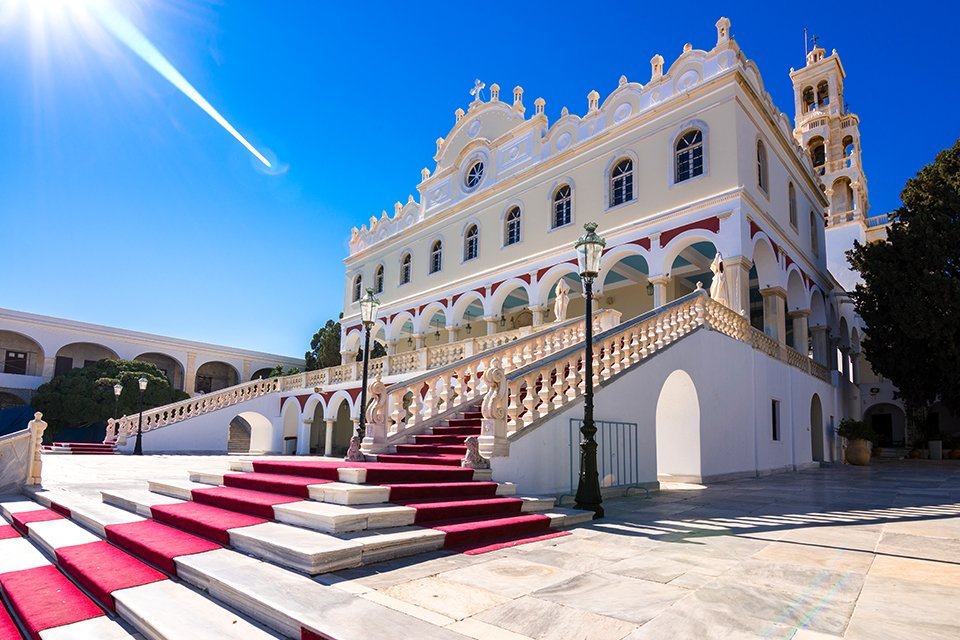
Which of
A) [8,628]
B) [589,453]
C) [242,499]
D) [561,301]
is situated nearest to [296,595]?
[8,628]

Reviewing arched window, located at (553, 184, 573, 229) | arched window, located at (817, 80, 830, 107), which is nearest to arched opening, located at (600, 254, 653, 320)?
arched window, located at (553, 184, 573, 229)

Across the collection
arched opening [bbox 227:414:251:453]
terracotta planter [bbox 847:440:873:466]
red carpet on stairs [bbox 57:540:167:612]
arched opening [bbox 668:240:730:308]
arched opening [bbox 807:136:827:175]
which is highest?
arched opening [bbox 807:136:827:175]

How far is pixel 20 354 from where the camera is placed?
35969mm

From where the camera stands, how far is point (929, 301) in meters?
20.0

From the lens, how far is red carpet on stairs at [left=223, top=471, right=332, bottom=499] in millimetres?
5902

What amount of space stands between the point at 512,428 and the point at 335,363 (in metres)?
29.8

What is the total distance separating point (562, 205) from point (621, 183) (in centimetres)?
252

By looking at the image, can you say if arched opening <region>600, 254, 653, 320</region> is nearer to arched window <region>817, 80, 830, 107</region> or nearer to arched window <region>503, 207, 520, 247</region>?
arched window <region>503, 207, 520, 247</region>

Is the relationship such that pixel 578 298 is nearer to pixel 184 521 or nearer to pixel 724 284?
pixel 724 284

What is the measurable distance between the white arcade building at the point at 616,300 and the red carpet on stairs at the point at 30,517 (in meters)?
4.13

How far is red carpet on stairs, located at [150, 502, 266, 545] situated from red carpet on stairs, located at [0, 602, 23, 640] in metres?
1.41

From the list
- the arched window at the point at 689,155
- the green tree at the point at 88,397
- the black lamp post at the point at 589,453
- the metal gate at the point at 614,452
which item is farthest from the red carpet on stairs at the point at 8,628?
the green tree at the point at 88,397

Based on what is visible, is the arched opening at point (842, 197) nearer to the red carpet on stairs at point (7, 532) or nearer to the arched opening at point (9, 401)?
the red carpet on stairs at point (7, 532)

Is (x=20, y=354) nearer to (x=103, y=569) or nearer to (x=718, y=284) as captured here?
(x=103, y=569)
